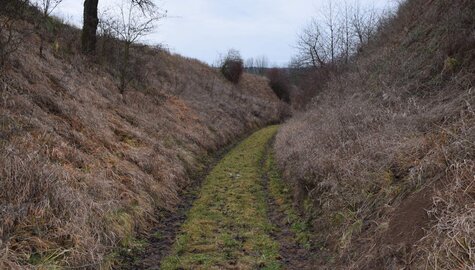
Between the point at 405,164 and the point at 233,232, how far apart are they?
3.13 m

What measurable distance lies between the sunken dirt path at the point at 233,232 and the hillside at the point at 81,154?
550 millimetres

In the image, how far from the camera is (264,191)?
10555mm

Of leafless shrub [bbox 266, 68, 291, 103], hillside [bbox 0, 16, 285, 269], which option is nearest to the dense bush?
leafless shrub [bbox 266, 68, 291, 103]

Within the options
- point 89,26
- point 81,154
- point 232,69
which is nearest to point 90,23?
point 89,26

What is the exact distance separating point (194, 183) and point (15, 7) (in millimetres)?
6091

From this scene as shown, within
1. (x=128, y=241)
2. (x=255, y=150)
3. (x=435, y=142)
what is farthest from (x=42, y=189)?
(x=255, y=150)

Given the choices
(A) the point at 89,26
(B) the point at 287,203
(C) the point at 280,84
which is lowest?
(B) the point at 287,203

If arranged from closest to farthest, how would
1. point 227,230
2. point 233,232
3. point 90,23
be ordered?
point 233,232, point 227,230, point 90,23

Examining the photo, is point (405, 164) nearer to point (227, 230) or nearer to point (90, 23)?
point (227, 230)

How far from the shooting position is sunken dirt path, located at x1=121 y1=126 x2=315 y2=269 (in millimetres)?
5953

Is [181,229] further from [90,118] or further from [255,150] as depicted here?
[255,150]

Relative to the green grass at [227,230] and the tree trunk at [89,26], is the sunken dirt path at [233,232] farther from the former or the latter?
the tree trunk at [89,26]

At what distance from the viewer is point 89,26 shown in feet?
52.0

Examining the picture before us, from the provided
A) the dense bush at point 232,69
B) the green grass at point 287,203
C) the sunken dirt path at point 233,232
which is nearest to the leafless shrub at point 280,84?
the dense bush at point 232,69
